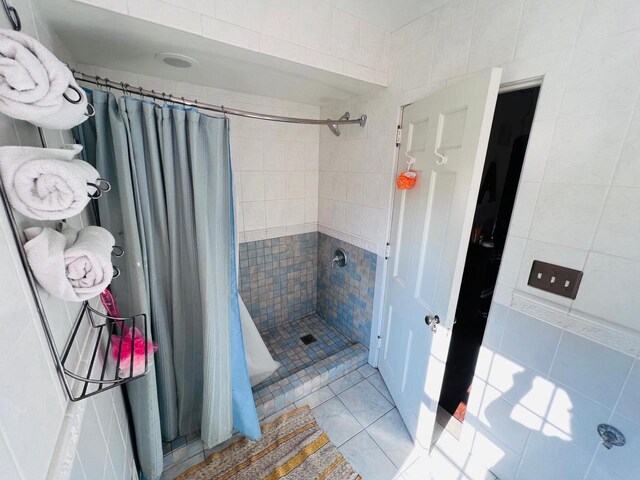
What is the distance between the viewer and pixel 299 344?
2.19 m

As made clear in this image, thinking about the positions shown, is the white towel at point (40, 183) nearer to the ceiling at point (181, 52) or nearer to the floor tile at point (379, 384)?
the ceiling at point (181, 52)

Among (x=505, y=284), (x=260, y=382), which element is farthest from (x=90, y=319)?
(x=505, y=284)

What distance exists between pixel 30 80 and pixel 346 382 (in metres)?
2.07

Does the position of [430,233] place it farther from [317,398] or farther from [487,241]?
[317,398]

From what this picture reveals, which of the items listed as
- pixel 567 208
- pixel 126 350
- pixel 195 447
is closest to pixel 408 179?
pixel 567 208

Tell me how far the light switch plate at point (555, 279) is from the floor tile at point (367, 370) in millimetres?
1329

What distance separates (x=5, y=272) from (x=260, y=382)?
1632mm

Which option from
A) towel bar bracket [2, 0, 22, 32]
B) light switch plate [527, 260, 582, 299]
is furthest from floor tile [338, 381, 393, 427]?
towel bar bracket [2, 0, 22, 32]

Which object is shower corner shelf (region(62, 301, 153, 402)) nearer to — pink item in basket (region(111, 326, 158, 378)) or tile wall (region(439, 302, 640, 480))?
pink item in basket (region(111, 326, 158, 378))

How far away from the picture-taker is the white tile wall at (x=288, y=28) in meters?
0.94

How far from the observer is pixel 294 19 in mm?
1168

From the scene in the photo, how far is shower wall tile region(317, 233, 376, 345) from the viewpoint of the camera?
1.94 meters

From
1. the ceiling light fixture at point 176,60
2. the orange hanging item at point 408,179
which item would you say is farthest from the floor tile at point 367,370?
the ceiling light fixture at point 176,60

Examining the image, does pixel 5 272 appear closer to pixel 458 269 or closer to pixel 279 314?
pixel 458 269
